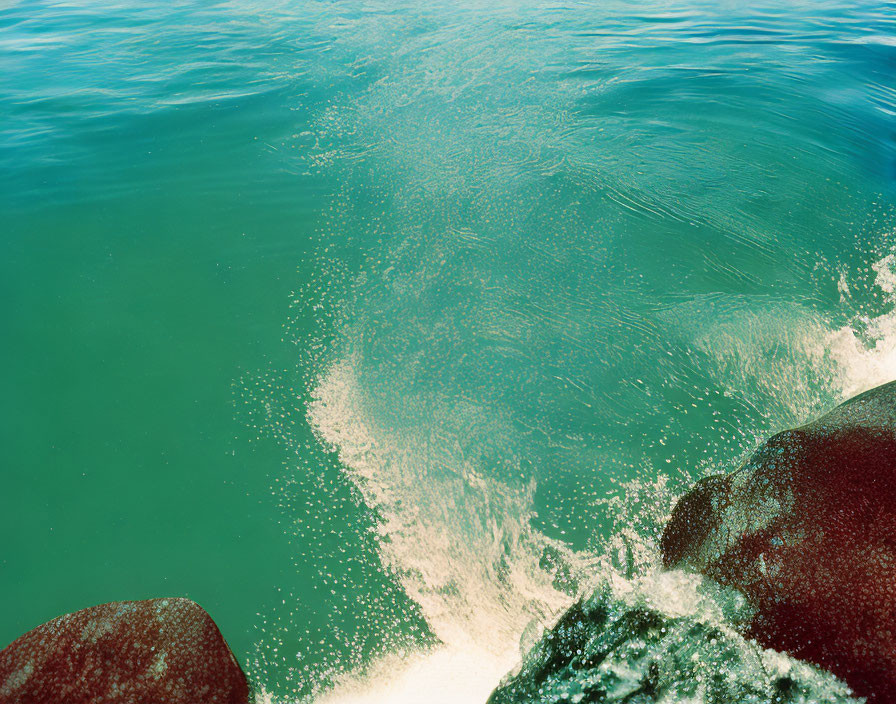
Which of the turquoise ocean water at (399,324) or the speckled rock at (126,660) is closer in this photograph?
the speckled rock at (126,660)

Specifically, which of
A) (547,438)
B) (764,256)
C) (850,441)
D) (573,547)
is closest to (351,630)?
(573,547)

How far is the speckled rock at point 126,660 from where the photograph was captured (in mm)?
2111

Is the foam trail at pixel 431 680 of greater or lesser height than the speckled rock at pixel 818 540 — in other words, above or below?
below

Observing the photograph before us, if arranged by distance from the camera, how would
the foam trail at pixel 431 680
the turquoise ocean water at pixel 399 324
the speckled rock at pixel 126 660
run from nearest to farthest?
1. the speckled rock at pixel 126 660
2. the foam trail at pixel 431 680
3. the turquoise ocean water at pixel 399 324

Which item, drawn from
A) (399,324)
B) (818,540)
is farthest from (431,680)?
(399,324)

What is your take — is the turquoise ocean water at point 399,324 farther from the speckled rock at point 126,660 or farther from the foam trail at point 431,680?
the speckled rock at point 126,660

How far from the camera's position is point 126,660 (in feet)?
7.15

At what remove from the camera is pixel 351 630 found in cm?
259

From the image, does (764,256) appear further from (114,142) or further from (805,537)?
(114,142)

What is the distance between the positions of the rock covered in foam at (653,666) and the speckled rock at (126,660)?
3.73 ft

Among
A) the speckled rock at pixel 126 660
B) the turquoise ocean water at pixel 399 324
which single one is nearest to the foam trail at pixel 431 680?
the turquoise ocean water at pixel 399 324

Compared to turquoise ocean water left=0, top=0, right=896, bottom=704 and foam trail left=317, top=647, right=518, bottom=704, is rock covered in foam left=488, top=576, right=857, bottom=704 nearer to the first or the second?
foam trail left=317, top=647, right=518, bottom=704

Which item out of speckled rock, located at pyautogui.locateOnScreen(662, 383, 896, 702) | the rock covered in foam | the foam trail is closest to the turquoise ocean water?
the foam trail

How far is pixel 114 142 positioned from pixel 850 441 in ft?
21.1
